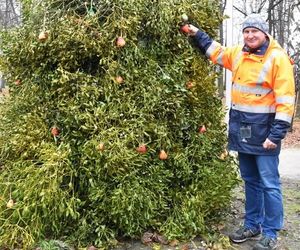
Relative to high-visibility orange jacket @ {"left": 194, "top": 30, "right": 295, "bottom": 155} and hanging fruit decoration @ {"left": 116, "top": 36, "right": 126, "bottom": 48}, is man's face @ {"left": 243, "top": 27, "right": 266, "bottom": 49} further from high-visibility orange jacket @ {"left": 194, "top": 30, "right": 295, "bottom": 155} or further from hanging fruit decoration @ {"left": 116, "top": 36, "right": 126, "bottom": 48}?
hanging fruit decoration @ {"left": 116, "top": 36, "right": 126, "bottom": 48}

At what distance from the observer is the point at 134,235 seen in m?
3.60

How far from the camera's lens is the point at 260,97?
3.38 meters

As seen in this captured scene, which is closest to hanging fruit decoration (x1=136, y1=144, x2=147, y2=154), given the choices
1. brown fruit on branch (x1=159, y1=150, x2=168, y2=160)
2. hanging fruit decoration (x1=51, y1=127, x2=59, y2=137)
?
brown fruit on branch (x1=159, y1=150, x2=168, y2=160)

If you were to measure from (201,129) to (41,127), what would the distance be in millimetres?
1331

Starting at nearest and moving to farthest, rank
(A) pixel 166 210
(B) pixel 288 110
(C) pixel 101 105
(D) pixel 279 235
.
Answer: (B) pixel 288 110 < (C) pixel 101 105 < (A) pixel 166 210 < (D) pixel 279 235

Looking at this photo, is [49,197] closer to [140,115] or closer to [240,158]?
[140,115]

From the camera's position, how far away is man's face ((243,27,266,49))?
3.37 m

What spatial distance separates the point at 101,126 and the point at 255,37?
136cm

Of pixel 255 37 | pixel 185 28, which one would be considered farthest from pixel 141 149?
pixel 255 37

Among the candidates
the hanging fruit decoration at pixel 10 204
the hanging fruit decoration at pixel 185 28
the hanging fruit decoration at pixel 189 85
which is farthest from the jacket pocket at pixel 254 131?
the hanging fruit decoration at pixel 10 204

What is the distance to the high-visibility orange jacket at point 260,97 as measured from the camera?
3.22 metres

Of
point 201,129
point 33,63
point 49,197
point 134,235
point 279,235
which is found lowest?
point 279,235

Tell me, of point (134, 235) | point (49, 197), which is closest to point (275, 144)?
point (134, 235)

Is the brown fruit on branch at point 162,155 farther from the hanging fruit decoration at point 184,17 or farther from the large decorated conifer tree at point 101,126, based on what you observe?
the hanging fruit decoration at point 184,17
